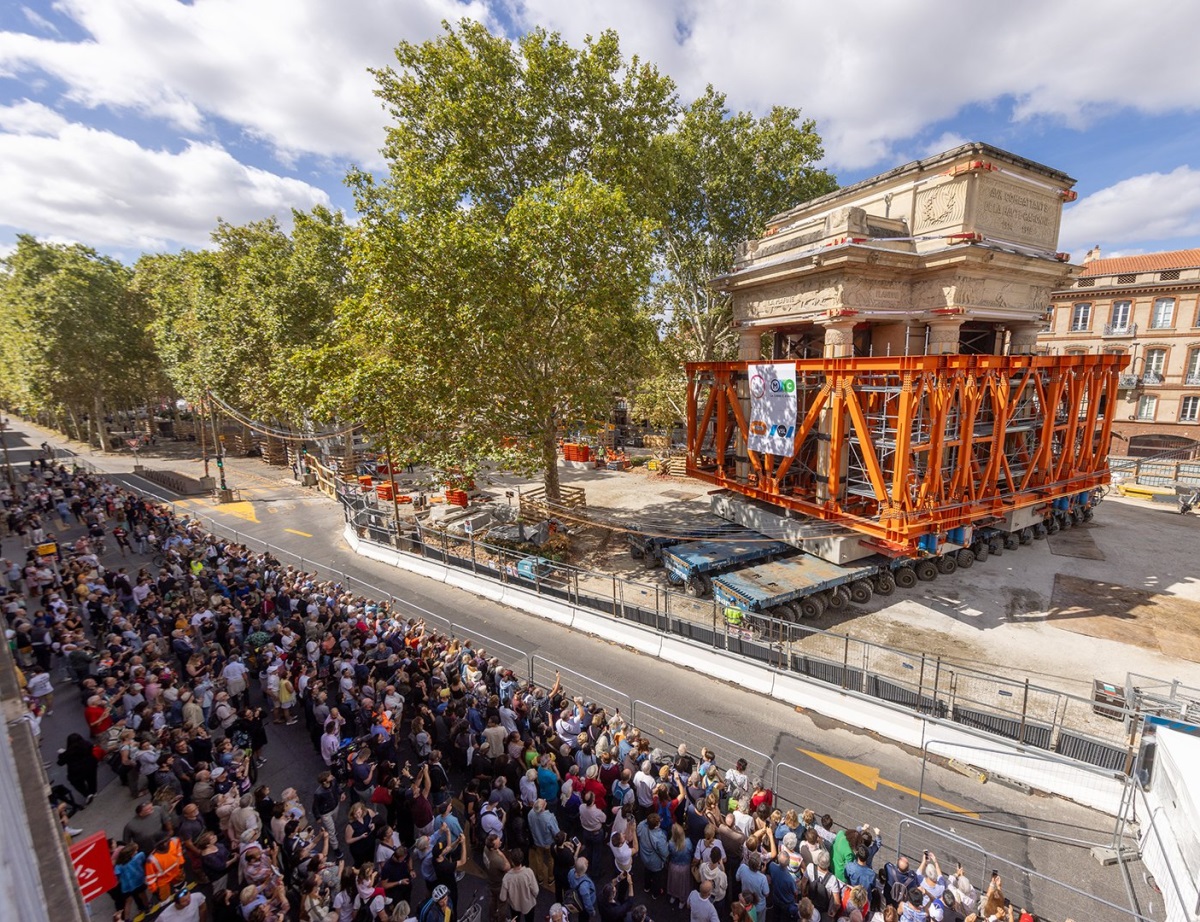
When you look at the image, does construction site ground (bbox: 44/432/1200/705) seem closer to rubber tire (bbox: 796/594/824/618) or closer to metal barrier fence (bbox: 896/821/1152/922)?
rubber tire (bbox: 796/594/824/618)

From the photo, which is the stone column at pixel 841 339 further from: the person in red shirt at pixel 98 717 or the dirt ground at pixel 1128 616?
the person in red shirt at pixel 98 717

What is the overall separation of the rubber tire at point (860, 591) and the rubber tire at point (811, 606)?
5.65 ft

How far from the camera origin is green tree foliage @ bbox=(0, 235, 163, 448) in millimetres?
45906

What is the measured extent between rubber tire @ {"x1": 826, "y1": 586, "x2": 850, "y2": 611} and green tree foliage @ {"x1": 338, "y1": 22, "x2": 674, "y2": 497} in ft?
35.6

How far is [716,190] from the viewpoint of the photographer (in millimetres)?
31281

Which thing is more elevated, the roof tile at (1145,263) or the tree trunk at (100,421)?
the roof tile at (1145,263)

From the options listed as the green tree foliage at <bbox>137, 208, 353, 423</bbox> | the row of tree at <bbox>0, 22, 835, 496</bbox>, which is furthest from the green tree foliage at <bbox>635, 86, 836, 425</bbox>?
the green tree foliage at <bbox>137, 208, 353, 423</bbox>

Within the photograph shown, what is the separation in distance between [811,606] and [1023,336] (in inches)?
629

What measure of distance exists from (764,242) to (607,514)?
48.9 ft

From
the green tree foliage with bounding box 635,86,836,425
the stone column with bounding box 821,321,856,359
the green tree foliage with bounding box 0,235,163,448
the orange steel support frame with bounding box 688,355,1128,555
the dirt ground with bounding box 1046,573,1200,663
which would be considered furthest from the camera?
the green tree foliage with bounding box 0,235,163,448

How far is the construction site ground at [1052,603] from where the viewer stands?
1520 cm

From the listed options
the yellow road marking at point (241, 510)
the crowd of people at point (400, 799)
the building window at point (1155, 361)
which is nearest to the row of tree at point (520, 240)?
the yellow road marking at point (241, 510)

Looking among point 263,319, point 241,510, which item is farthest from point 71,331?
point 241,510

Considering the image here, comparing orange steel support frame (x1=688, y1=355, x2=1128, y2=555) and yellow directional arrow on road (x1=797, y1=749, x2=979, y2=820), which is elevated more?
orange steel support frame (x1=688, y1=355, x2=1128, y2=555)
